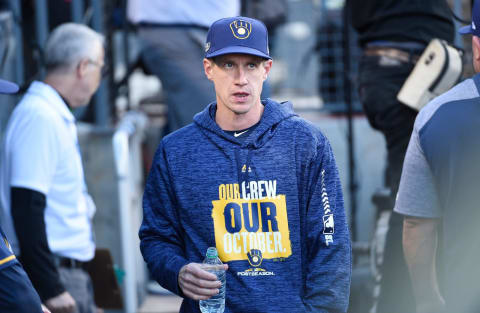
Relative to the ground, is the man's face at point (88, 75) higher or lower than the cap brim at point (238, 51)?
lower

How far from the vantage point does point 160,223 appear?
2979 mm

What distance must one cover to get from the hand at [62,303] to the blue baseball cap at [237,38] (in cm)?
156

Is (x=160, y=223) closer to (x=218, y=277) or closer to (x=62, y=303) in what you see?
(x=218, y=277)

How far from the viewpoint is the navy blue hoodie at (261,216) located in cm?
282

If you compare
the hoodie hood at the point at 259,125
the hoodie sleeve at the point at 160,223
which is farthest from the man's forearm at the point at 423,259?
the hoodie sleeve at the point at 160,223

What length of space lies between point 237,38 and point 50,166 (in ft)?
4.74

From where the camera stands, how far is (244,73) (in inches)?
116

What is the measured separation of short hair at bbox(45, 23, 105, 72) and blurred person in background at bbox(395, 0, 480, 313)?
196cm

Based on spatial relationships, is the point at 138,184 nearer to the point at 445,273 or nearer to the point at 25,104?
the point at 25,104

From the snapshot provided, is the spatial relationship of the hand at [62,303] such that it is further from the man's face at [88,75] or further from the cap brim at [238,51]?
the cap brim at [238,51]

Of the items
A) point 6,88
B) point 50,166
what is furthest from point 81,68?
point 6,88

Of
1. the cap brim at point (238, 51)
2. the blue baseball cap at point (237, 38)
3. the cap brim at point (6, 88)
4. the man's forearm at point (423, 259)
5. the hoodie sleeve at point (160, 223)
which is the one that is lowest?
the man's forearm at point (423, 259)

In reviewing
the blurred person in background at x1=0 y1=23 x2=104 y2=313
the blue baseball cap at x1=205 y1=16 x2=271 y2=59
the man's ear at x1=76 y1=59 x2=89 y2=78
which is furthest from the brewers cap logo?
the man's ear at x1=76 y1=59 x2=89 y2=78

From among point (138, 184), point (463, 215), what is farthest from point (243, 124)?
point (138, 184)
